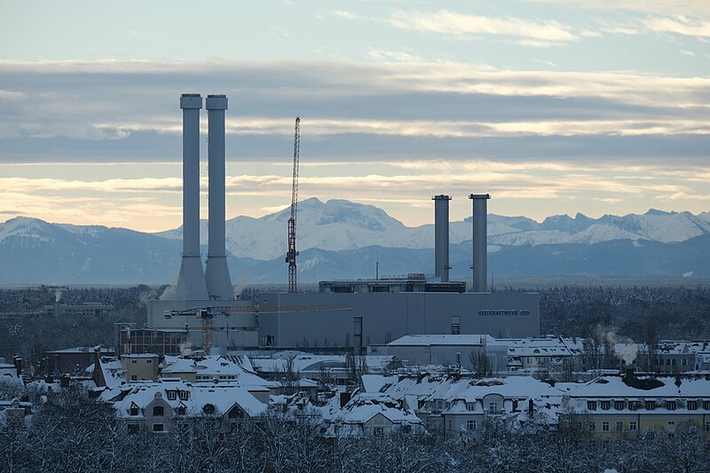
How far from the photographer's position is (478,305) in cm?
13775

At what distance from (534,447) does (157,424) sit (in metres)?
16.2

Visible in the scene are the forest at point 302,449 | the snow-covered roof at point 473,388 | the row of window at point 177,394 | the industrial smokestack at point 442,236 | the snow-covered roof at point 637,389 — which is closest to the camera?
the forest at point 302,449

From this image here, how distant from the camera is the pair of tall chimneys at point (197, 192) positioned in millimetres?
129500

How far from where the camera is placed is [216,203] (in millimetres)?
131625

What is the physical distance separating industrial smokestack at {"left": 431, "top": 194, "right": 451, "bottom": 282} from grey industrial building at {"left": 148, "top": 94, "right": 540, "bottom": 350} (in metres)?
14.0

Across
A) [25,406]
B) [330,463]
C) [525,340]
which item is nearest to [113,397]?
[25,406]

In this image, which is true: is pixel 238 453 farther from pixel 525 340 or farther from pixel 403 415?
pixel 525 340

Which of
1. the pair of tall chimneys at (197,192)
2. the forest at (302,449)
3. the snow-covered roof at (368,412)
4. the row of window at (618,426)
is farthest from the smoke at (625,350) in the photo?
the forest at (302,449)

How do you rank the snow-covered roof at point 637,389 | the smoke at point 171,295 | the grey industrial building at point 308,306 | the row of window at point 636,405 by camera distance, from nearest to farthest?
the row of window at point 636,405
the snow-covered roof at point 637,389
the grey industrial building at point 308,306
the smoke at point 171,295

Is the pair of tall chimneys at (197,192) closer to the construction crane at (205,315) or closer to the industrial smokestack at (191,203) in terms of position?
the industrial smokestack at (191,203)

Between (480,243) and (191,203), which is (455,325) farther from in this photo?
(191,203)

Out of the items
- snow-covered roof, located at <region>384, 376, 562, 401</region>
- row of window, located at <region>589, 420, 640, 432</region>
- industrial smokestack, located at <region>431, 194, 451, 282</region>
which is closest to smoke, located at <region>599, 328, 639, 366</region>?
industrial smokestack, located at <region>431, 194, 451, 282</region>

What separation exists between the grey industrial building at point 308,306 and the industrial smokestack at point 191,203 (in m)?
0.07

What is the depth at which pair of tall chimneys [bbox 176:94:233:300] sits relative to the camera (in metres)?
130
